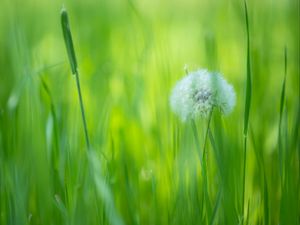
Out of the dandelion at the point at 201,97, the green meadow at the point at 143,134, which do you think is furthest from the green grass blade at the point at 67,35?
the dandelion at the point at 201,97

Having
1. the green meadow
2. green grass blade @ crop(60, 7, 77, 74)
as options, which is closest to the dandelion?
the green meadow

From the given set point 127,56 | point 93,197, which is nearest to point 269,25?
point 127,56

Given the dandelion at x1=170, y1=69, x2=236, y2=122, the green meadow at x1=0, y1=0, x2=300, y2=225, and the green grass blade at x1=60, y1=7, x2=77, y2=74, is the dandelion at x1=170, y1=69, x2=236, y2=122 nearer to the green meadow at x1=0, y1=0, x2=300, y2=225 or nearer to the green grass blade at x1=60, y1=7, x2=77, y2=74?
the green meadow at x1=0, y1=0, x2=300, y2=225

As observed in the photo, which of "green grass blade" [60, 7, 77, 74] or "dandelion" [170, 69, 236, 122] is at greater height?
"green grass blade" [60, 7, 77, 74]

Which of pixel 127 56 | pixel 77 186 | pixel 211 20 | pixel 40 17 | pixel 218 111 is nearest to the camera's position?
pixel 77 186

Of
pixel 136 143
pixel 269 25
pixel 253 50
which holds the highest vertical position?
pixel 269 25

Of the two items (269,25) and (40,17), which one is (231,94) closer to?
(269,25)

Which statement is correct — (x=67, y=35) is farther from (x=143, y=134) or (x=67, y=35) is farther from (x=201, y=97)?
(x=143, y=134)
